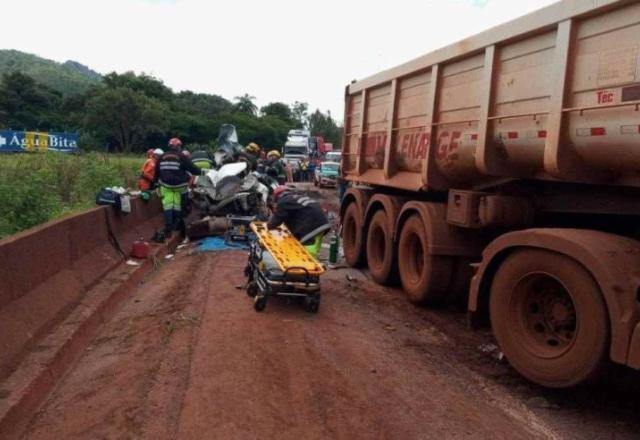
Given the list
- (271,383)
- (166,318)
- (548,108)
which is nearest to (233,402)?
(271,383)

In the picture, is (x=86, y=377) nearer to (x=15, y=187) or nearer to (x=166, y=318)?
(x=166, y=318)

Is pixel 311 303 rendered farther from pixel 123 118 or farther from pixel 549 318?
pixel 123 118

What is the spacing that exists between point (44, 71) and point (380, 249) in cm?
12089

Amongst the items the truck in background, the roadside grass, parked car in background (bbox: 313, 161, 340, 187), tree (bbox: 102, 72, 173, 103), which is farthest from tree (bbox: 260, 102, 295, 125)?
the roadside grass

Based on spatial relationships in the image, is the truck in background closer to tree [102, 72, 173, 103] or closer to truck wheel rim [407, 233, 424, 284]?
tree [102, 72, 173, 103]

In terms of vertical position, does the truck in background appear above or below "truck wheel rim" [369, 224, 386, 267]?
above

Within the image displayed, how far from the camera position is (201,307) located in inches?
261

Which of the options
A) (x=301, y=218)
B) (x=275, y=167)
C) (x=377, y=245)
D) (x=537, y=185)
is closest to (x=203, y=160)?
(x=275, y=167)

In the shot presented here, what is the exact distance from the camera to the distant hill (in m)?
102

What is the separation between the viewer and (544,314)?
183 inches

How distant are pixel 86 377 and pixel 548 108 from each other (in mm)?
4091

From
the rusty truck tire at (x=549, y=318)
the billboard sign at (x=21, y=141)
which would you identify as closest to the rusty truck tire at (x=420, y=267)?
the rusty truck tire at (x=549, y=318)

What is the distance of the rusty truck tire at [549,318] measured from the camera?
3.99 metres

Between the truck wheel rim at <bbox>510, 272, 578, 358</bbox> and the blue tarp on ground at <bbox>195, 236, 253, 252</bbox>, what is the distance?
6.61 metres
